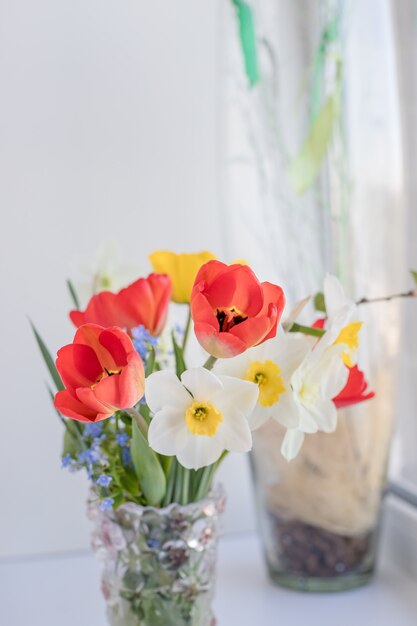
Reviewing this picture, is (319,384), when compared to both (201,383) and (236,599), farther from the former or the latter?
(236,599)

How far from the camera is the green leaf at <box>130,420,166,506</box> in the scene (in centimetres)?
65

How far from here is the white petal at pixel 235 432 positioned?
0.60 m

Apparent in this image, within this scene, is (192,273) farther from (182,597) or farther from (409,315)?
(409,315)

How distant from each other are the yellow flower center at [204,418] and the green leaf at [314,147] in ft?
1.30

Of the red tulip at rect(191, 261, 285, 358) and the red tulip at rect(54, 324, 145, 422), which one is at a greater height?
the red tulip at rect(191, 261, 285, 358)

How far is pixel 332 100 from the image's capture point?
3.01ft

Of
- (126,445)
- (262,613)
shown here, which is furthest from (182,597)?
(262,613)

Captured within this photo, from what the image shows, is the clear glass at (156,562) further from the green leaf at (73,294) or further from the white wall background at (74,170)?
the white wall background at (74,170)

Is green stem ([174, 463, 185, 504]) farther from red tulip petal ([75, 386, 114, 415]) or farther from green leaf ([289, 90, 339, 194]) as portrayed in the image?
green leaf ([289, 90, 339, 194])

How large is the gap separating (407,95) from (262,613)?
27.4 inches

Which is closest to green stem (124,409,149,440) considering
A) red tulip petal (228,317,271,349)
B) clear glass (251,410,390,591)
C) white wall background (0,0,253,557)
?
red tulip petal (228,317,271,349)

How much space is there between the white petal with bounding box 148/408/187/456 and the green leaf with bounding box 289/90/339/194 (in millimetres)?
408

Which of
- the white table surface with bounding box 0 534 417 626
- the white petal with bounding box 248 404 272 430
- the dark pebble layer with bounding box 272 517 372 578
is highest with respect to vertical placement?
the white petal with bounding box 248 404 272 430

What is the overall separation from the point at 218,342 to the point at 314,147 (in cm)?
42
